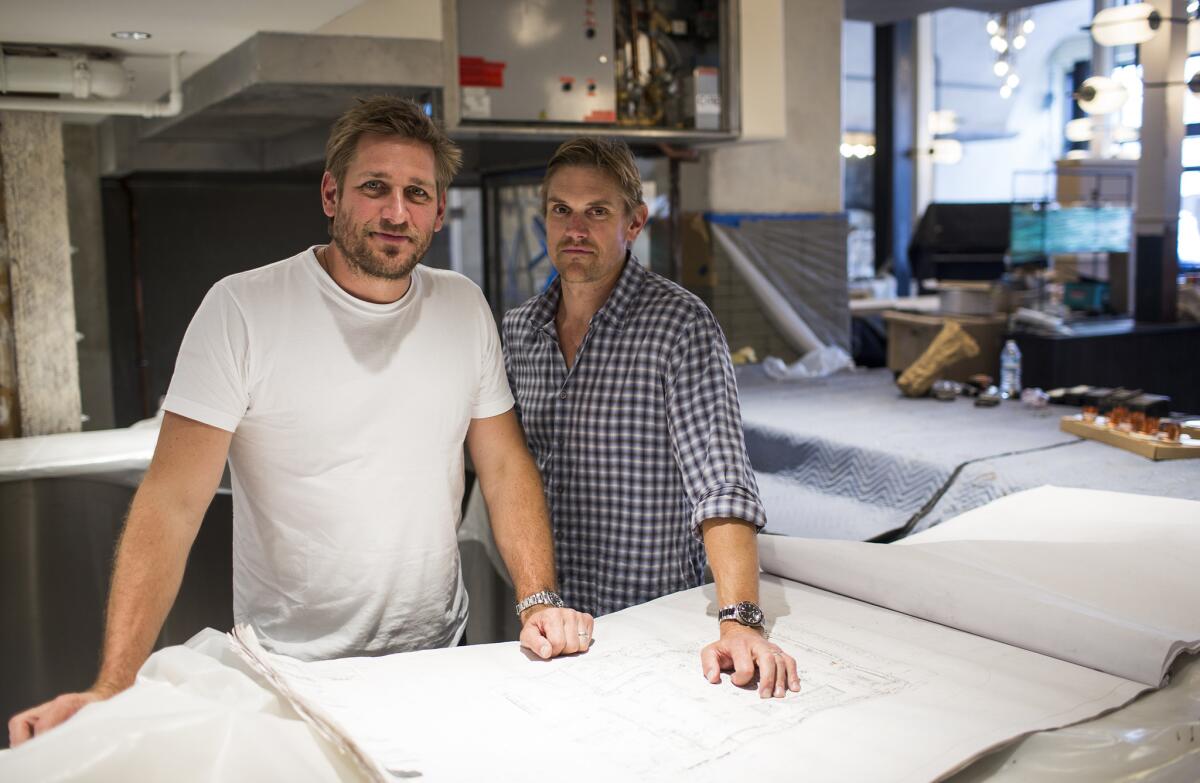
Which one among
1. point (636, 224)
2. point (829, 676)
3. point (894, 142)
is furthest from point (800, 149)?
point (894, 142)

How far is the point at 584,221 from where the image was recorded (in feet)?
6.32

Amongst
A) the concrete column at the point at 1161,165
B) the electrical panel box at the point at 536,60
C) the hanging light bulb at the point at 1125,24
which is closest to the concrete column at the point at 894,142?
the concrete column at the point at 1161,165

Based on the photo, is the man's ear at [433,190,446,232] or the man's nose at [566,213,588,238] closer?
the man's ear at [433,190,446,232]

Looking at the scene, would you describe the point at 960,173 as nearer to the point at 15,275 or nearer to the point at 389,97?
the point at 15,275

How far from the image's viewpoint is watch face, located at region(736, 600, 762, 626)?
1571 mm

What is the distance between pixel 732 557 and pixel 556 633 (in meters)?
0.31

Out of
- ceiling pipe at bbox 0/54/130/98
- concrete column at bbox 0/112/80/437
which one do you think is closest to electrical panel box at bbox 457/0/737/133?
ceiling pipe at bbox 0/54/130/98

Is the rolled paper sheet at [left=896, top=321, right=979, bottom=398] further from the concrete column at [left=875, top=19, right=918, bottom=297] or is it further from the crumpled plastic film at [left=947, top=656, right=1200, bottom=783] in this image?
the concrete column at [left=875, top=19, right=918, bottom=297]

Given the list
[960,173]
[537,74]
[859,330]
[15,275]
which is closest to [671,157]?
[537,74]

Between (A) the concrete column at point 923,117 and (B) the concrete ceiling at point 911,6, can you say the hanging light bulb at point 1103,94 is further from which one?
(A) the concrete column at point 923,117

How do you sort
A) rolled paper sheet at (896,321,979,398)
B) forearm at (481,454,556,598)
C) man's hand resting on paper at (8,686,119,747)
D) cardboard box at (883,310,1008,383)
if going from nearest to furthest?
man's hand resting on paper at (8,686,119,747) < forearm at (481,454,556,598) < rolled paper sheet at (896,321,979,398) < cardboard box at (883,310,1008,383)

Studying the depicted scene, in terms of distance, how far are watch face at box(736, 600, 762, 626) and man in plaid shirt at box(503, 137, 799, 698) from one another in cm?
26

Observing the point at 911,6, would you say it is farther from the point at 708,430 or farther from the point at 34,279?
the point at 708,430

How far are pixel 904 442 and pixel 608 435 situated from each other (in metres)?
2.05
